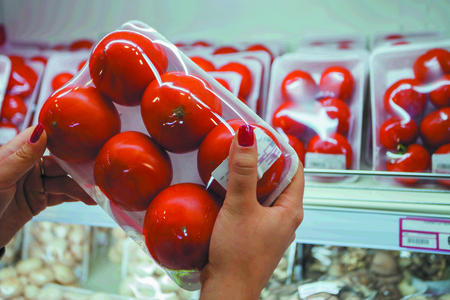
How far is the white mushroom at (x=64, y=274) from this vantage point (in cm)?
135

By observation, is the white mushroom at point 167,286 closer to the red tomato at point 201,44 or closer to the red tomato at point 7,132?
the red tomato at point 7,132

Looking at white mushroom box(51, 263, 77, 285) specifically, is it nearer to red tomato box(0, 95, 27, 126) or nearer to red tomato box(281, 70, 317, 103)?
red tomato box(0, 95, 27, 126)

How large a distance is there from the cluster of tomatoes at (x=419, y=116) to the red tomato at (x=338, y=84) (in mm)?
124

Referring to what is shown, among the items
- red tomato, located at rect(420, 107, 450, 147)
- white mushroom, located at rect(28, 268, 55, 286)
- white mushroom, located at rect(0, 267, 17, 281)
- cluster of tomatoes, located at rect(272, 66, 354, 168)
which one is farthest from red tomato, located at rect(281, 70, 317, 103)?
white mushroom, located at rect(0, 267, 17, 281)

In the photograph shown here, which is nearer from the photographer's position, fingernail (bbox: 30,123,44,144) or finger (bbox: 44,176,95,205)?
fingernail (bbox: 30,123,44,144)

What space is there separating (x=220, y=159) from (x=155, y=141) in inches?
6.2

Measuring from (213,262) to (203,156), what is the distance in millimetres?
184

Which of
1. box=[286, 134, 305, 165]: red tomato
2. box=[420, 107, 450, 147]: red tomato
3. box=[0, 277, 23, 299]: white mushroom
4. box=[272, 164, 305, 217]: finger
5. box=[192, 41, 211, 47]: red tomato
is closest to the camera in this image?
box=[272, 164, 305, 217]: finger

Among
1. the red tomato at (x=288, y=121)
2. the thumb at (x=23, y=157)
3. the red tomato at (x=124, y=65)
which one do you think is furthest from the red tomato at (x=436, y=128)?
the thumb at (x=23, y=157)

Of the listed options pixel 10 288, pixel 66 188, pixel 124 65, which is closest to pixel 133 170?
pixel 124 65

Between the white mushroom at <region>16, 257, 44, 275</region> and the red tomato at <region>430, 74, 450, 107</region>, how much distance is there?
1.65 meters

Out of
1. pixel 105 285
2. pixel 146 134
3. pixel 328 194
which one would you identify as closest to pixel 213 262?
pixel 146 134

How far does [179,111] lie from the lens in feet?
1.90

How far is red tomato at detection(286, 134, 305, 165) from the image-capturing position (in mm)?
1013
